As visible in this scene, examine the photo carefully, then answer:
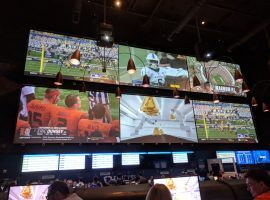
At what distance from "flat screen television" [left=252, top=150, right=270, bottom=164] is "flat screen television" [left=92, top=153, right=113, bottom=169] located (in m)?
4.67

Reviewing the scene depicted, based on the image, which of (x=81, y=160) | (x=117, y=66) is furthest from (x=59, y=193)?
(x=117, y=66)

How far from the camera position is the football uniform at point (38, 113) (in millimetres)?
4512

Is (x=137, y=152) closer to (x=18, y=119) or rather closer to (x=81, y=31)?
(x=18, y=119)

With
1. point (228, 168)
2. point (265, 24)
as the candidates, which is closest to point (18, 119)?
point (228, 168)

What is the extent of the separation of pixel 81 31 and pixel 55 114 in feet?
8.62

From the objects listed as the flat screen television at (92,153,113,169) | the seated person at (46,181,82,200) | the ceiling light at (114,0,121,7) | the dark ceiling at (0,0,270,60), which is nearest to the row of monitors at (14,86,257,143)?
the flat screen television at (92,153,113,169)

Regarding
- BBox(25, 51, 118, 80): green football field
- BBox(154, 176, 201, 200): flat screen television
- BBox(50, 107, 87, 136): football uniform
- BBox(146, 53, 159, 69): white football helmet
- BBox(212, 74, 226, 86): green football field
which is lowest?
BBox(154, 176, 201, 200): flat screen television

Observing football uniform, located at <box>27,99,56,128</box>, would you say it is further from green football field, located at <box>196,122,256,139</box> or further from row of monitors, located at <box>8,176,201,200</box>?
green football field, located at <box>196,122,256,139</box>

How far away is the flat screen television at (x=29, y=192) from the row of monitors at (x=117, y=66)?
2.88 metres

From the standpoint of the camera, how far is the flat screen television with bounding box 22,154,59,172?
4.63 metres

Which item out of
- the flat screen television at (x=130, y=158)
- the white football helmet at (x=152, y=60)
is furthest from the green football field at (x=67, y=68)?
the flat screen television at (x=130, y=158)

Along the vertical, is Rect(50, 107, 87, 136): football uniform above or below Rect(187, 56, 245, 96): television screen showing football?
below

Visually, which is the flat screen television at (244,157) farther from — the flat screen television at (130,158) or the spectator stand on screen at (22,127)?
the spectator stand on screen at (22,127)

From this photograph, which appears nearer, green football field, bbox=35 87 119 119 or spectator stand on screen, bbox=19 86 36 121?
spectator stand on screen, bbox=19 86 36 121
